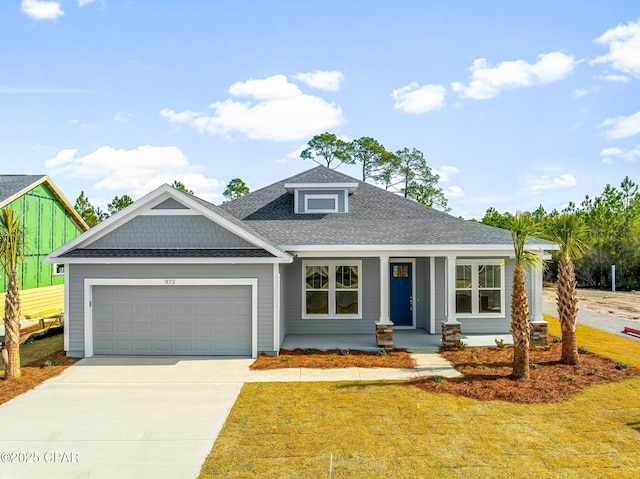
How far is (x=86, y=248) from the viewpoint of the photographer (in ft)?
38.8

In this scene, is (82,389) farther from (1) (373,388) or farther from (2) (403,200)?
(2) (403,200)

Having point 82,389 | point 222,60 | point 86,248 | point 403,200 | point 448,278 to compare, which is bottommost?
point 82,389

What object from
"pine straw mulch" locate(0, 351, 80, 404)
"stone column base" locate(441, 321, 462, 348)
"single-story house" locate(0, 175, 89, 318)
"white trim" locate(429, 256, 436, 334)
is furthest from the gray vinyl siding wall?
"single-story house" locate(0, 175, 89, 318)

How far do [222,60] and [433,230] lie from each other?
9.49m

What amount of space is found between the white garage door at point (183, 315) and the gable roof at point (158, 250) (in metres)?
0.97

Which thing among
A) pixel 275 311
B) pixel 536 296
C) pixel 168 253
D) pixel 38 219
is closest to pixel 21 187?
pixel 38 219

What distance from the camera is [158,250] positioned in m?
11.8

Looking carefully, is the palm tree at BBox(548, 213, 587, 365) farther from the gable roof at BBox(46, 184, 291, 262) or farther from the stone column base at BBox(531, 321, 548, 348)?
the gable roof at BBox(46, 184, 291, 262)

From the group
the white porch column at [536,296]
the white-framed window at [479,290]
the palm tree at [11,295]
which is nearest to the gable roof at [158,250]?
the palm tree at [11,295]

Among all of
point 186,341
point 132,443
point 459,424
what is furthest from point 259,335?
point 459,424

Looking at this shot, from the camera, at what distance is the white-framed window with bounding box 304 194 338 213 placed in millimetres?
16344

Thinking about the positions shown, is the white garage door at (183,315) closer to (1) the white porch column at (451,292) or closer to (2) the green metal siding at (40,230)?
(1) the white porch column at (451,292)

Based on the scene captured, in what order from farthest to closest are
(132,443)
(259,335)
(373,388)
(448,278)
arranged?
(448,278) < (259,335) < (373,388) < (132,443)

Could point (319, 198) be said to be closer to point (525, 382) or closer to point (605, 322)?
point (525, 382)
